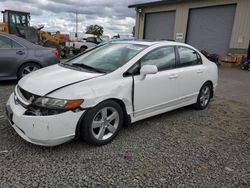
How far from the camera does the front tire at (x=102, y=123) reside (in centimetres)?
282

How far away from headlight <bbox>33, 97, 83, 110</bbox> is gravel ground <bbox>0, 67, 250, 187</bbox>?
0.63 meters

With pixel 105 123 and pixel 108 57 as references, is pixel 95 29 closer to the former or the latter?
pixel 108 57

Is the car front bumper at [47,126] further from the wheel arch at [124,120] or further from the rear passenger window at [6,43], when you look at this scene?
the rear passenger window at [6,43]

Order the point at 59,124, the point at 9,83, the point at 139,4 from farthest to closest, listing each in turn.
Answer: the point at 139,4 → the point at 9,83 → the point at 59,124

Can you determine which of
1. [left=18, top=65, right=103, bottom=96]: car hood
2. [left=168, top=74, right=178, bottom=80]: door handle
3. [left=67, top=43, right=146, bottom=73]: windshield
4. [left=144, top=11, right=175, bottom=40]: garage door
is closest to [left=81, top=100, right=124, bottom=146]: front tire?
[left=18, top=65, right=103, bottom=96]: car hood

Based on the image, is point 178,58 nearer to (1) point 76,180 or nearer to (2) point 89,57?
(2) point 89,57

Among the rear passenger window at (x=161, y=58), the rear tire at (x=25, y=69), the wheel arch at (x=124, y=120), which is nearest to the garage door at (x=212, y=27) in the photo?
the rear passenger window at (x=161, y=58)

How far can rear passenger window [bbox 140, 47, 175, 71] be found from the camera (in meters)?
3.57

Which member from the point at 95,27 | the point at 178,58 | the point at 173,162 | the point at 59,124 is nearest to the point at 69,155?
the point at 59,124

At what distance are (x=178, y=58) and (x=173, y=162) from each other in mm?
2017

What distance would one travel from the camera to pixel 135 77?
3.29m

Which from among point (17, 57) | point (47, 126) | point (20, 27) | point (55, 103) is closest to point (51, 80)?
point (55, 103)

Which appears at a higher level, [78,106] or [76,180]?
[78,106]

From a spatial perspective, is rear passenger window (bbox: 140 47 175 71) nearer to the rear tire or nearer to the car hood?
the car hood
